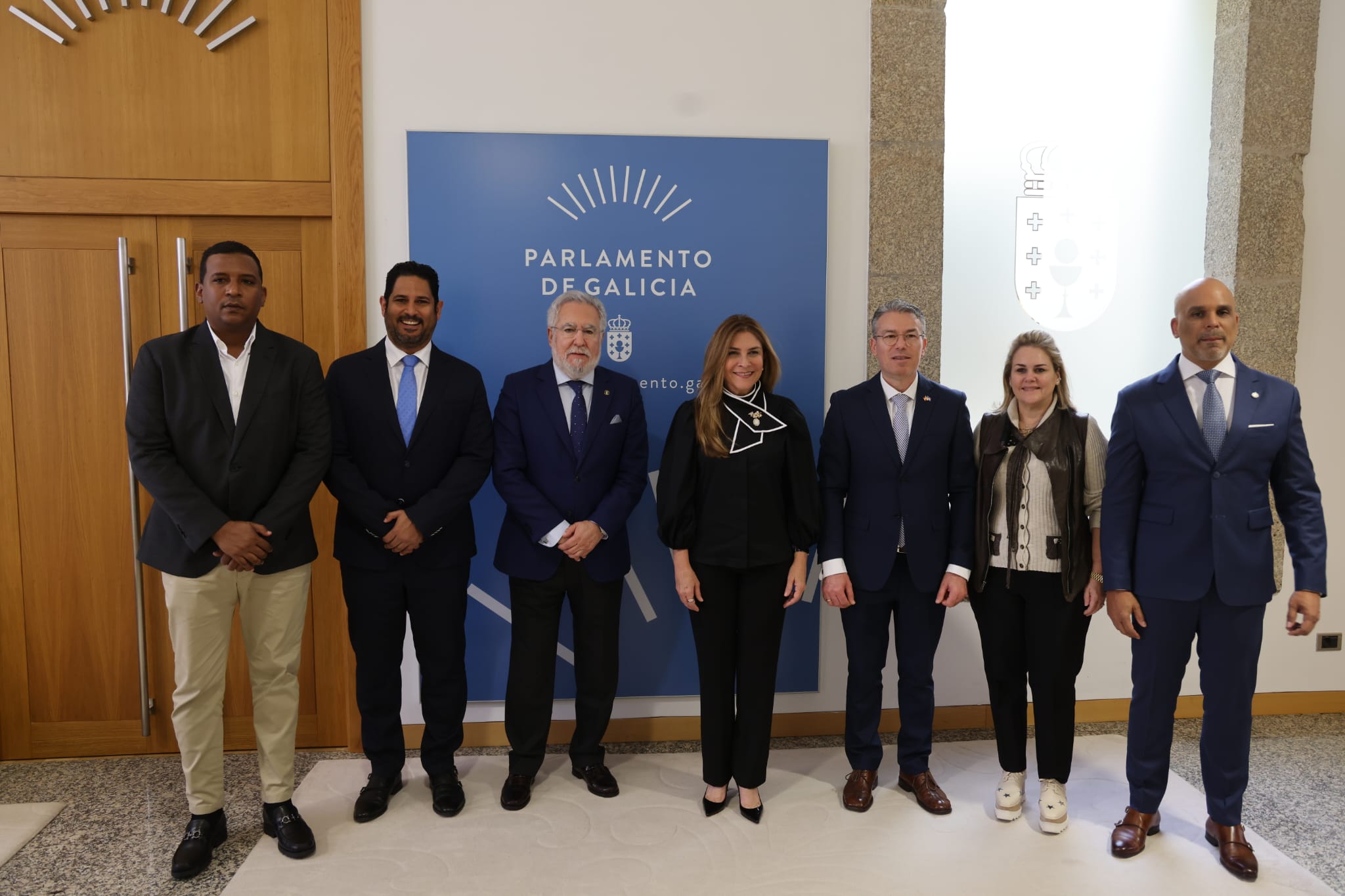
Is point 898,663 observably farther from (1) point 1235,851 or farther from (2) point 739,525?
(1) point 1235,851

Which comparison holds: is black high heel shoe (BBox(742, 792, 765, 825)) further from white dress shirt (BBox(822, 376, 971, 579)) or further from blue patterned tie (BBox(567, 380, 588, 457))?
blue patterned tie (BBox(567, 380, 588, 457))

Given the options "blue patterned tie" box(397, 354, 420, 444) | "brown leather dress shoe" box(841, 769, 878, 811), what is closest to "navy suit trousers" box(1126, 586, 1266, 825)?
"brown leather dress shoe" box(841, 769, 878, 811)

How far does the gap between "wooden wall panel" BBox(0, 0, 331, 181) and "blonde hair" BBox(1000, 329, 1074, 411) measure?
2.64m

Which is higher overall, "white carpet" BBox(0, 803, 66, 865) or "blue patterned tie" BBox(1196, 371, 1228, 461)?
"blue patterned tie" BBox(1196, 371, 1228, 461)

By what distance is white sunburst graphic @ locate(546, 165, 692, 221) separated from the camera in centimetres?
332

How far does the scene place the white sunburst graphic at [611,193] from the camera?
10.9 ft

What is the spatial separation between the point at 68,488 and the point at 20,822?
1.22m

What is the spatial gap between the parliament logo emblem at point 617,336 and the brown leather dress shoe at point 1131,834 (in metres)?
2.39

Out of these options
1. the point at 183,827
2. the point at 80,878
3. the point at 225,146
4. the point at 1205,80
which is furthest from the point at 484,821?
the point at 1205,80

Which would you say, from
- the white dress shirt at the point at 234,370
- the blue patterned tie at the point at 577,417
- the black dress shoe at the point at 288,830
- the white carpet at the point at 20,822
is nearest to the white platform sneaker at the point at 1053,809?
the blue patterned tie at the point at 577,417

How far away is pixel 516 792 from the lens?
2.90 meters

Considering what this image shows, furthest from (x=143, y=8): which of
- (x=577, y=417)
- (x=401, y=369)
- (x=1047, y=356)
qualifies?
(x=1047, y=356)

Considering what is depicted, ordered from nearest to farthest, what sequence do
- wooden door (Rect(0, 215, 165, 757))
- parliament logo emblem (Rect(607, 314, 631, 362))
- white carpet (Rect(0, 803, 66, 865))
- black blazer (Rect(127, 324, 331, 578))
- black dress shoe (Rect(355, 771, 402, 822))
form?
black blazer (Rect(127, 324, 331, 578)) → white carpet (Rect(0, 803, 66, 865)) → black dress shoe (Rect(355, 771, 402, 822)) → wooden door (Rect(0, 215, 165, 757)) → parliament logo emblem (Rect(607, 314, 631, 362))

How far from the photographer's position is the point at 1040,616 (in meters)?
2.68
